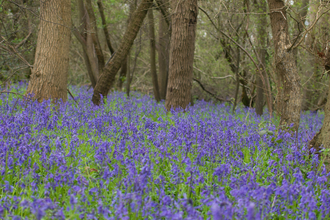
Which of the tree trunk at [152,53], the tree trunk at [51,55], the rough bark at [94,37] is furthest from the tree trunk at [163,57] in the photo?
the tree trunk at [51,55]

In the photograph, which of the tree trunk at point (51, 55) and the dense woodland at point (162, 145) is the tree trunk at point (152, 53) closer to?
the dense woodland at point (162, 145)

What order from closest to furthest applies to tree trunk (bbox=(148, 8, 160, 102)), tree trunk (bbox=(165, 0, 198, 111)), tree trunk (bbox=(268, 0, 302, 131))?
tree trunk (bbox=(268, 0, 302, 131)), tree trunk (bbox=(165, 0, 198, 111)), tree trunk (bbox=(148, 8, 160, 102))

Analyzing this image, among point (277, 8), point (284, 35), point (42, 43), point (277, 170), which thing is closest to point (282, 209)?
point (277, 170)

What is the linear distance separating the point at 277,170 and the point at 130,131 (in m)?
1.90

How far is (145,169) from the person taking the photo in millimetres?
1935

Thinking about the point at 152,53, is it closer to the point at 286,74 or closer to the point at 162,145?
the point at 286,74

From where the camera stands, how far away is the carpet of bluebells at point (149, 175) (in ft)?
6.11

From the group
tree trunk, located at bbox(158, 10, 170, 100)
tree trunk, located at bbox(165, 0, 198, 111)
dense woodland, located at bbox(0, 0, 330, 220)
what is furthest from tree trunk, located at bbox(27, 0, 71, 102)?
tree trunk, located at bbox(158, 10, 170, 100)

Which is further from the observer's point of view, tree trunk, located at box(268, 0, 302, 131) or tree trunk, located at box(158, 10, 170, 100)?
tree trunk, located at box(158, 10, 170, 100)

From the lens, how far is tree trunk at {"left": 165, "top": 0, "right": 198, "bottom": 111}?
655 cm

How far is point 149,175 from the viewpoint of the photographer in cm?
216

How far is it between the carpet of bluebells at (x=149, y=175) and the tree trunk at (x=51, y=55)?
1183mm

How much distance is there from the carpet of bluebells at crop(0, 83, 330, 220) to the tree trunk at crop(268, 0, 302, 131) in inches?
35.8

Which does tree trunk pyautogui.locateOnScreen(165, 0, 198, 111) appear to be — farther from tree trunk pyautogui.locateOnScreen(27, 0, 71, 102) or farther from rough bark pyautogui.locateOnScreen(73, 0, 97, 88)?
rough bark pyautogui.locateOnScreen(73, 0, 97, 88)
